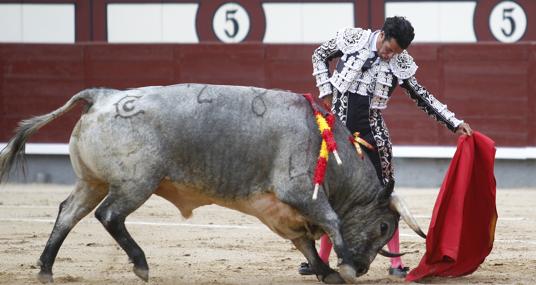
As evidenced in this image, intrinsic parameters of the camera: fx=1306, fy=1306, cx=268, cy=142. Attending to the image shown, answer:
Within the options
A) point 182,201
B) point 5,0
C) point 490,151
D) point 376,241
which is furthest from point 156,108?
point 5,0

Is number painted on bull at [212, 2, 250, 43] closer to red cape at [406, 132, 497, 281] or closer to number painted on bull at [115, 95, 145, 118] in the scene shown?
red cape at [406, 132, 497, 281]

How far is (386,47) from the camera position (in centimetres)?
506

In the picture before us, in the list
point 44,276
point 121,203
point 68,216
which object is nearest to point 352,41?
point 121,203

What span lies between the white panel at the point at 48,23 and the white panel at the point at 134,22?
35cm

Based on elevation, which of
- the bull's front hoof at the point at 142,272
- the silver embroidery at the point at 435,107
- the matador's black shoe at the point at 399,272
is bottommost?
the matador's black shoe at the point at 399,272

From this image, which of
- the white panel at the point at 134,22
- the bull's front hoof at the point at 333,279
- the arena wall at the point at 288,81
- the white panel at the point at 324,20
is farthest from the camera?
the white panel at the point at 134,22

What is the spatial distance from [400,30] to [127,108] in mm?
1071

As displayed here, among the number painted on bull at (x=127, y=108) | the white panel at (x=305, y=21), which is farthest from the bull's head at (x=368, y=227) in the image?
the white panel at (x=305, y=21)

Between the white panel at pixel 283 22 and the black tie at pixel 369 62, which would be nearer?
the black tie at pixel 369 62

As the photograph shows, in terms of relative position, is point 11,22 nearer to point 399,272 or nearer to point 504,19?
point 504,19

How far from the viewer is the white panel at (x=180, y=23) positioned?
10.9m

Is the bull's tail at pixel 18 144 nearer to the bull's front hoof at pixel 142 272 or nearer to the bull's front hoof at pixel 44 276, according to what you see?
the bull's front hoof at pixel 44 276

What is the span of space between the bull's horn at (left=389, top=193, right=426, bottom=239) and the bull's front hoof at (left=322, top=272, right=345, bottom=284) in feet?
1.11

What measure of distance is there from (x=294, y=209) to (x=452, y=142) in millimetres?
5244
